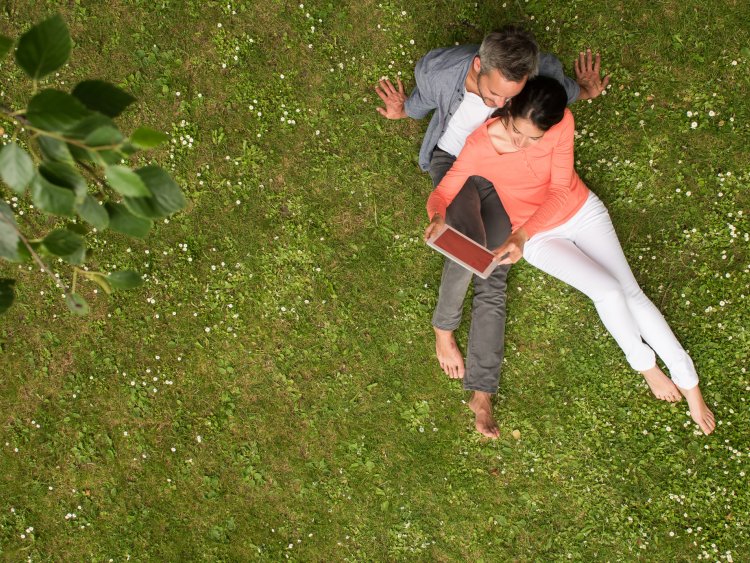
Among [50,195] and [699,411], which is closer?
[50,195]

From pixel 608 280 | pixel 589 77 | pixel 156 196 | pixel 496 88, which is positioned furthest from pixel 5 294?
pixel 589 77

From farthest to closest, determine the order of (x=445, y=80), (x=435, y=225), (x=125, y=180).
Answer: (x=445, y=80) < (x=435, y=225) < (x=125, y=180)

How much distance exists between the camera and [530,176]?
5270 mm

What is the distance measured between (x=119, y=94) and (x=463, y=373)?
4748 mm

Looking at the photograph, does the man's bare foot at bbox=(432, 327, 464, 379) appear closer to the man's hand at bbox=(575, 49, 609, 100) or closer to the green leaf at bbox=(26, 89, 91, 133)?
the man's hand at bbox=(575, 49, 609, 100)

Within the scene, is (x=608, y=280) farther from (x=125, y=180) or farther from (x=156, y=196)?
(x=125, y=180)

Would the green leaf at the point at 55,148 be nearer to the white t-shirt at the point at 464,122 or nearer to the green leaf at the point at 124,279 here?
the green leaf at the point at 124,279

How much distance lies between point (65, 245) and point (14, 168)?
0.37m

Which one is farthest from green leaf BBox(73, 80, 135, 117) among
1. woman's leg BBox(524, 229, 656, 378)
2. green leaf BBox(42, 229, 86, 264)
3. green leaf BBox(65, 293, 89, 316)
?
woman's leg BBox(524, 229, 656, 378)

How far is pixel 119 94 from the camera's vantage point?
2.10 metres

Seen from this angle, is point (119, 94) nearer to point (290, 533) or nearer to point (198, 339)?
point (198, 339)

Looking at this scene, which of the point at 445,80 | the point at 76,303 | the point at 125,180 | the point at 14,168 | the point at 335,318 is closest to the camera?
the point at 125,180

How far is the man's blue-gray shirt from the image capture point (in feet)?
16.8

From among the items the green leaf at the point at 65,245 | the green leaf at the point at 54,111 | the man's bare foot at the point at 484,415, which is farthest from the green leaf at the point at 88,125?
the man's bare foot at the point at 484,415
